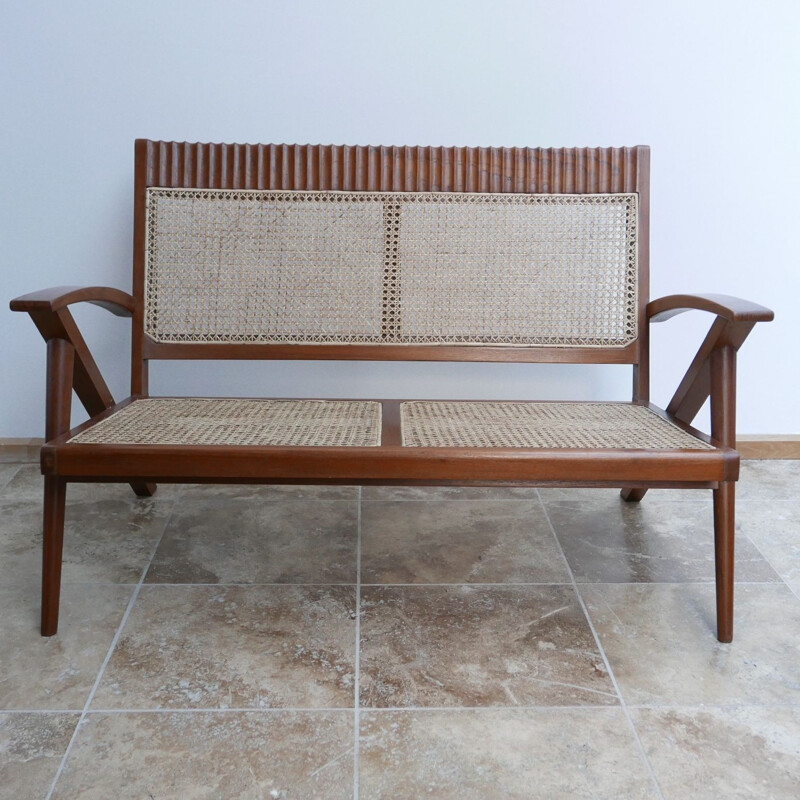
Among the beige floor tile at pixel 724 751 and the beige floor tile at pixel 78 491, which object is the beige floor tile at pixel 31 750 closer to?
the beige floor tile at pixel 724 751

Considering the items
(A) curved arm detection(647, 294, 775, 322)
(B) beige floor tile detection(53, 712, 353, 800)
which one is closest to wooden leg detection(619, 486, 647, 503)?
(A) curved arm detection(647, 294, 775, 322)

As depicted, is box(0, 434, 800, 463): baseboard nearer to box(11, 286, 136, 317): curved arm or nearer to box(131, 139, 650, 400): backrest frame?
box(131, 139, 650, 400): backrest frame

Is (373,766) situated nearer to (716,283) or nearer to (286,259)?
(286,259)

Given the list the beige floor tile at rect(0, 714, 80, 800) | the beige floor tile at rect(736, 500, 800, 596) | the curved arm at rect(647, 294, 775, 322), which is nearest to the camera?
the beige floor tile at rect(0, 714, 80, 800)

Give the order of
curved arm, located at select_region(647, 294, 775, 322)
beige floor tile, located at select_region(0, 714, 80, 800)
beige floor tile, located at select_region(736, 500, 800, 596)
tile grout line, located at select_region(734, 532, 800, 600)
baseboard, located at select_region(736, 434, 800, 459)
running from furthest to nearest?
baseboard, located at select_region(736, 434, 800, 459) < beige floor tile, located at select_region(736, 500, 800, 596) < tile grout line, located at select_region(734, 532, 800, 600) < curved arm, located at select_region(647, 294, 775, 322) < beige floor tile, located at select_region(0, 714, 80, 800)

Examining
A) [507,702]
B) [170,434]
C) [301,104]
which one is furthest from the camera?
[301,104]

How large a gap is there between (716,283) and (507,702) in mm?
1632

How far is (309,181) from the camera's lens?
1949 millimetres

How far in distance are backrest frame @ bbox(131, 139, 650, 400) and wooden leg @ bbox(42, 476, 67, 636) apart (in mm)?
438

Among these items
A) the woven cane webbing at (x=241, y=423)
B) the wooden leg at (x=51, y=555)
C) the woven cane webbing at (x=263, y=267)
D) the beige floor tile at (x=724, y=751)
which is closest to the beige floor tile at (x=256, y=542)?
the wooden leg at (x=51, y=555)

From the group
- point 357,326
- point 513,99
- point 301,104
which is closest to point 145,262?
point 357,326

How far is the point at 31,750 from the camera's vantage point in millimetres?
1228

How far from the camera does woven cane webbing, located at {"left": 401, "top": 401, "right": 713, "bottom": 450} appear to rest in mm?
1522

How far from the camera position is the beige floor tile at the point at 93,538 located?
181 cm
